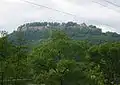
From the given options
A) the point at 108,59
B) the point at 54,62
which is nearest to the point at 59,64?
the point at 54,62

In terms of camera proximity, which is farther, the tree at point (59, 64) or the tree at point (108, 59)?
the tree at point (108, 59)

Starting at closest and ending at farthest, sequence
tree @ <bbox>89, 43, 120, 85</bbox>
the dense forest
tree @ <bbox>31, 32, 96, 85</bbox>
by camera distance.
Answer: the dense forest → tree @ <bbox>31, 32, 96, 85</bbox> → tree @ <bbox>89, 43, 120, 85</bbox>

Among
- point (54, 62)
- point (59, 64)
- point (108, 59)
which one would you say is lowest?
point (108, 59)

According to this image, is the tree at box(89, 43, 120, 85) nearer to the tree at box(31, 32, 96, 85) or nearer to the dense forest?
the dense forest

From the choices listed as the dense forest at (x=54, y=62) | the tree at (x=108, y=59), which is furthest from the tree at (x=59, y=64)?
the tree at (x=108, y=59)

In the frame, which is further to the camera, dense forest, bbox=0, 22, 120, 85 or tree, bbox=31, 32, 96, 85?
tree, bbox=31, 32, 96, 85

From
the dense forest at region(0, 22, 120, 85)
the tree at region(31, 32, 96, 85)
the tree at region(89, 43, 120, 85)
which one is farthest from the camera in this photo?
the tree at region(89, 43, 120, 85)

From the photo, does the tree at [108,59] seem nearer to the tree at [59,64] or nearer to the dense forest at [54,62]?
the dense forest at [54,62]

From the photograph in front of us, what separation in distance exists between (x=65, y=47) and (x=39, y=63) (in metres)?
4.43

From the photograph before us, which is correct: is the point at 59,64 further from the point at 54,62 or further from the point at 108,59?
the point at 108,59

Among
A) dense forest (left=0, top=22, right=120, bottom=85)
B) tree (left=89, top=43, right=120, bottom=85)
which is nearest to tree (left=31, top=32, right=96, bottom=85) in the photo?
dense forest (left=0, top=22, right=120, bottom=85)

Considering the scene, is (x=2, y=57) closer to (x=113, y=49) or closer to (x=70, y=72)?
(x=70, y=72)

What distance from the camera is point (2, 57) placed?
25203mm

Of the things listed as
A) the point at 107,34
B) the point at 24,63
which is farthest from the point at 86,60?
the point at 107,34
